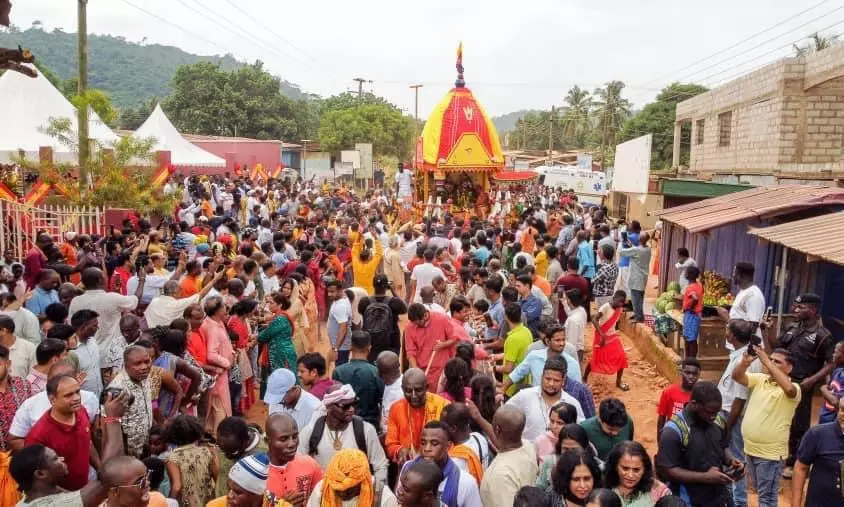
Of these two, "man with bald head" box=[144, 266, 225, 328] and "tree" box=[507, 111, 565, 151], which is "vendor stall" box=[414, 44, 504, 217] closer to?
"man with bald head" box=[144, 266, 225, 328]

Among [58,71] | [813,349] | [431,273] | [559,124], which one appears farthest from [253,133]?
[58,71]

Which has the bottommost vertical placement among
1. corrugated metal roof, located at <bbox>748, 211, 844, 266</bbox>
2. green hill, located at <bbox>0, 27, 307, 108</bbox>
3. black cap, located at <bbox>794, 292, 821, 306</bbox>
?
black cap, located at <bbox>794, 292, 821, 306</bbox>

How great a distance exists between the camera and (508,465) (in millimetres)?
3809

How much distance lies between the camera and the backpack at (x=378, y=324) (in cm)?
668

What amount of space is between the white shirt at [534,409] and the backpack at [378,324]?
223 cm

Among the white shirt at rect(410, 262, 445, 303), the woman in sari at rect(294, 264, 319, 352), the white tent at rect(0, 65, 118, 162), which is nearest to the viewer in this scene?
the woman in sari at rect(294, 264, 319, 352)

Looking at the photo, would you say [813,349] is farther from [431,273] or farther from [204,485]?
[204,485]

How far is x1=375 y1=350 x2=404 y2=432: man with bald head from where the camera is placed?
4941mm

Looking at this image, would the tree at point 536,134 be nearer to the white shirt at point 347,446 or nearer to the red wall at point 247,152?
the red wall at point 247,152

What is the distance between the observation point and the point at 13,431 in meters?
4.14

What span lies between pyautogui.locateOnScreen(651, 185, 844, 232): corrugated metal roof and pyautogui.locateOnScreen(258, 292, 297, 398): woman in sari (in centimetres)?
513

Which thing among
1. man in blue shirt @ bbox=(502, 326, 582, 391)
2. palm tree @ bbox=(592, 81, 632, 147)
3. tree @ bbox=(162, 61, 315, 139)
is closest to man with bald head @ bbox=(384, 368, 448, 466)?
man in blue shirt @ bbox=(502, 326, 582, 391)

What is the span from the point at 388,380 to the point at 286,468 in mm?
1437

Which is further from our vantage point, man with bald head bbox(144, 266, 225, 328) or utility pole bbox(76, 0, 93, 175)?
utility pole bbox(76, 0, 93, 175)
